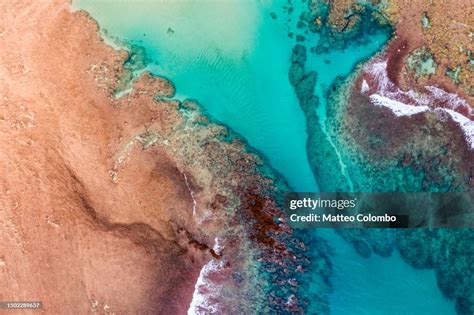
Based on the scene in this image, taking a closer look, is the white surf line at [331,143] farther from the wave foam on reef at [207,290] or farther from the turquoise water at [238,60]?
the wave foam on reef at [207,290]

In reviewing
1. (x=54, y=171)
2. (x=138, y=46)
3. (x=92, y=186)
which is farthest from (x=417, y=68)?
(x=54, y=171)

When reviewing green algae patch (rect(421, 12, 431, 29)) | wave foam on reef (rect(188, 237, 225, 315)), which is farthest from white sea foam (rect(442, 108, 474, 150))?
wave foam on reef (rect(188, 237, 225, 315))

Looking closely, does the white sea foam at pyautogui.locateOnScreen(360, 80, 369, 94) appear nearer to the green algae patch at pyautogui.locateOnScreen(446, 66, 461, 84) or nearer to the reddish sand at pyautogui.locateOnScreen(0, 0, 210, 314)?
the green algae patch at pyautogui.locateOnScreen(446, 66, 461, 84)

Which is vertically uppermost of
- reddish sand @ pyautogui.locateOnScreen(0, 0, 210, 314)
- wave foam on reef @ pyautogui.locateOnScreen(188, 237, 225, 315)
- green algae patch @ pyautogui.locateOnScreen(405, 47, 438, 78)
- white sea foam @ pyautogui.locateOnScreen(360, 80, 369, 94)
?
green algae patch @ pyautogui.locateOnScreen(405, 47, 438, 78)

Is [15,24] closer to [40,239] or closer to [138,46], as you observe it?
[138,46]

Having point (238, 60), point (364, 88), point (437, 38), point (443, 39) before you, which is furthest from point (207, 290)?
point (443, 39)

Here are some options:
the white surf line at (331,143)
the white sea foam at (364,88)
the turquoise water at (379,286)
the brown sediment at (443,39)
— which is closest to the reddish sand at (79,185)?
the turquoise water at (379,286)
